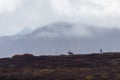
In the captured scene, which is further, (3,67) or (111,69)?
(3,67)

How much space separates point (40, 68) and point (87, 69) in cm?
1317

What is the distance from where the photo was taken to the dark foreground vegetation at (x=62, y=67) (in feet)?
323

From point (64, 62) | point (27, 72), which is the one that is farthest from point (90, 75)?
point (64, 62)

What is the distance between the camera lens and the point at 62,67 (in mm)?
116812

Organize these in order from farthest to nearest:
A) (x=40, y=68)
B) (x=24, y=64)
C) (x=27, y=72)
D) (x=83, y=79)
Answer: (x=24, y=64) → (x=40, y=68) → (x=27, y=72) → (x=83, y=79)

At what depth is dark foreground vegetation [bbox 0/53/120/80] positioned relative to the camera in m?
98.5

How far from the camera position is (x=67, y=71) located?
356 ft

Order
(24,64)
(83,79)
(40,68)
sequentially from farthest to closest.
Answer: (24,64)
(40,68)
(83,79)

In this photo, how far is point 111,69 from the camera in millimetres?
108500

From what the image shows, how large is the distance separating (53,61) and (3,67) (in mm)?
16588

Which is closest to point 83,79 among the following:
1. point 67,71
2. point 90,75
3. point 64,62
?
point 90,75

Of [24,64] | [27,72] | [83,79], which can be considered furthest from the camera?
[24,64]

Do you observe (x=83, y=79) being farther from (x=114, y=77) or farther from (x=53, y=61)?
(x=53, y=61)

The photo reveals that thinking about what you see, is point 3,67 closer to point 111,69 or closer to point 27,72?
point 27,72
